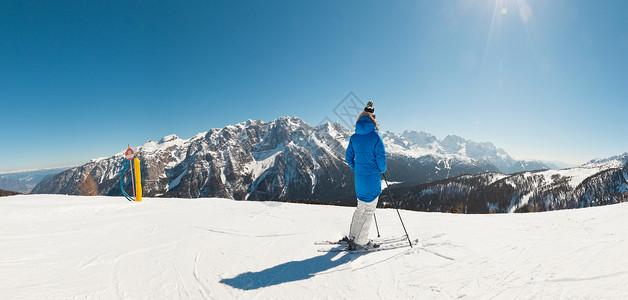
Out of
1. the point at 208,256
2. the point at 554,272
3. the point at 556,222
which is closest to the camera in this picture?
the point at 554,272

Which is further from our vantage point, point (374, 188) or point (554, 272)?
point (374, 188)

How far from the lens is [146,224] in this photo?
21.4 feet

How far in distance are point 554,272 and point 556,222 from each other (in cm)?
395

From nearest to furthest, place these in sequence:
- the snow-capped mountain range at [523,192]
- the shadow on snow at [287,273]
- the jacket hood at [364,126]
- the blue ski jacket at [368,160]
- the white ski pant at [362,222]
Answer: the shadow on snow at [287,273]
the white ski pant at [362,222]
the blue ski jacket at [368,160]
the jacket hood at [364,126]
the snow-capped mountain range at [523,192]

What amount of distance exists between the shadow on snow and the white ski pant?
36 cm

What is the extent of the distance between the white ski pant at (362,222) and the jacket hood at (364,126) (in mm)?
1434

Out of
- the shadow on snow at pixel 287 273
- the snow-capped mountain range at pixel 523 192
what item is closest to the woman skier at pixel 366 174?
the shadow on snow at pixel 287 273

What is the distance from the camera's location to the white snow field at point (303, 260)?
3070mm

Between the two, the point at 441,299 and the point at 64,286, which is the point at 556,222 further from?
the point at 64,286

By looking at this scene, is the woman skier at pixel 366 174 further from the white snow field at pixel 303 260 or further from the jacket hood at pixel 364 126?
the white snow field at pixel 303 260

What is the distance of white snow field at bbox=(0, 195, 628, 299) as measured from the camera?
3.07 m

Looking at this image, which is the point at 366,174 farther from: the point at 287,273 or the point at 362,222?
the point at 287,273

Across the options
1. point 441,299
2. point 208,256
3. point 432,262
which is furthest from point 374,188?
point 208,256

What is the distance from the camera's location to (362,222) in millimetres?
4621
